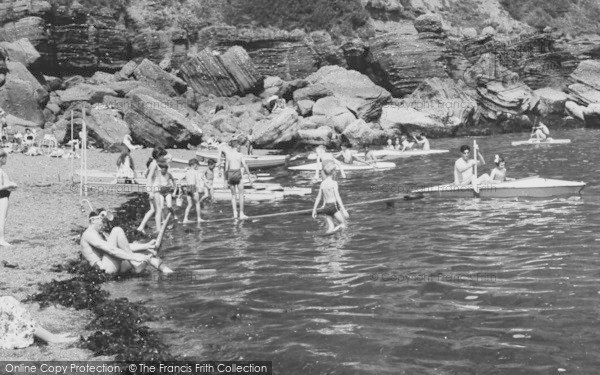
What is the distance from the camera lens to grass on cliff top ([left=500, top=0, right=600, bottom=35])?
77500 mm

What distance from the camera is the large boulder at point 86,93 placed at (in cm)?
4334

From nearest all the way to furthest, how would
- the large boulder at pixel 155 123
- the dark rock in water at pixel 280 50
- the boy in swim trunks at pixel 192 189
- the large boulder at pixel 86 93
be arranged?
the boy in swim trunks at pixel 192 189 → the large boulder at pixel 155 123 → the large boulder at pixel 86 93 → the dark rock in water at pixel 280 50

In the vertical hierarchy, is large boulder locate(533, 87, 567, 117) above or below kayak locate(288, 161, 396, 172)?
above

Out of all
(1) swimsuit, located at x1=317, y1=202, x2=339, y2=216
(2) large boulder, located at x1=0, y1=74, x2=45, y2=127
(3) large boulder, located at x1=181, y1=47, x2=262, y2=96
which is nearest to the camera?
(1) swimsuit, located at x1=317, y1=202, x2=339, y2=216

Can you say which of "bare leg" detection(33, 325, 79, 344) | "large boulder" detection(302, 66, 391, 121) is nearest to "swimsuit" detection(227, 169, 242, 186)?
"bare leg" detection(33, 325, 79, 344)

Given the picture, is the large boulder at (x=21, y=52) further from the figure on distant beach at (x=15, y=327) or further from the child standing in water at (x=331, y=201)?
the figure on distant beach at (x=15, y=327)

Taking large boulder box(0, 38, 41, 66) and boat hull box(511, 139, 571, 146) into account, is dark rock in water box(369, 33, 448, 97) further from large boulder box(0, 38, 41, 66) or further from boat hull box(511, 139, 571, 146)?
large boulder box(0, 38, 41, 66)

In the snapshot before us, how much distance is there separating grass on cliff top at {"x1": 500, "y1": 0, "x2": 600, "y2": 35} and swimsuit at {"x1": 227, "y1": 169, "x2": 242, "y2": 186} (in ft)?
216

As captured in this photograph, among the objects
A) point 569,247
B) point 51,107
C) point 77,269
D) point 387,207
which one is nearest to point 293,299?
point 77,269

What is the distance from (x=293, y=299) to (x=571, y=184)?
12545mm

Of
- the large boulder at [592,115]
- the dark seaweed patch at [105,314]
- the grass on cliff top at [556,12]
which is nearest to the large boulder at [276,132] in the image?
the dark seaweed patch at [105,314]

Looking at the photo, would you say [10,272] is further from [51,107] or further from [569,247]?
[51,107]

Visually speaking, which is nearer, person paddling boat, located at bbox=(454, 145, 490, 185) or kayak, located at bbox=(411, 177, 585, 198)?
kayak, located at bbox=(411, 177, 585, 198)

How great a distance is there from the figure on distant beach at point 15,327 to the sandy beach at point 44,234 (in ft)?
0.37
